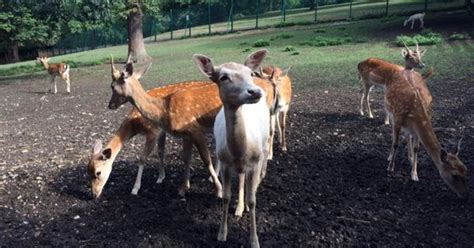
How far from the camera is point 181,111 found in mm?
5492

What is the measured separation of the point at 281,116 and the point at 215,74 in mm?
3125

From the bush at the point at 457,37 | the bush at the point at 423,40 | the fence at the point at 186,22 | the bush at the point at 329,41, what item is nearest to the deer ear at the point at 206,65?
the bush at the point at 423,40

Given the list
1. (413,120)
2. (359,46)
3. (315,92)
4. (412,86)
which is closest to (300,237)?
(413,120)

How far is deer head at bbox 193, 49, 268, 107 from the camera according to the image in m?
3.79

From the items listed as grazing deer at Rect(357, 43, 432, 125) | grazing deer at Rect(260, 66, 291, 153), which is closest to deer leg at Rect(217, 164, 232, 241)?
grazing deer at Rect(260, 66, 291, 153)

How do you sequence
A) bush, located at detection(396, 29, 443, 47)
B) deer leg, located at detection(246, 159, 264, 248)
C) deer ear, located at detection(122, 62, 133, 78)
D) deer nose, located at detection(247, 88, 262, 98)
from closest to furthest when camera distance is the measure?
deer nose, located at detection(247, 88, 262, 98), deer leg, located at detection(246, 159, 264, 248), deer ear, located at detection(122, 62, 133, 78), bush, located at detection(396, 29, 443, 47)

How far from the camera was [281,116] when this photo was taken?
7.16 metres

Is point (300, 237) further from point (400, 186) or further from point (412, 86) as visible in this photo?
point (412, 86)

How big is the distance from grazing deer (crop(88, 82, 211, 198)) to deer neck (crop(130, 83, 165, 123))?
0.16 meters

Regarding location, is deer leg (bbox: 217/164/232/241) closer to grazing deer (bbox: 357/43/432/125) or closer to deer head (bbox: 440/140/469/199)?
deer head (bbox: 440/140/469/199)

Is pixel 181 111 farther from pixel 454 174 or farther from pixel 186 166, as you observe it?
pixel 454 174

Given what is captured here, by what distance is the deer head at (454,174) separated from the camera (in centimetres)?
503

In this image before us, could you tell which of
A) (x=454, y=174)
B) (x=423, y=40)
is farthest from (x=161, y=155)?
(x=423, y=40)

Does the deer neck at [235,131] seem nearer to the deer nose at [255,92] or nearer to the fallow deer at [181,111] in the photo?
the deer nose at [255,92]
